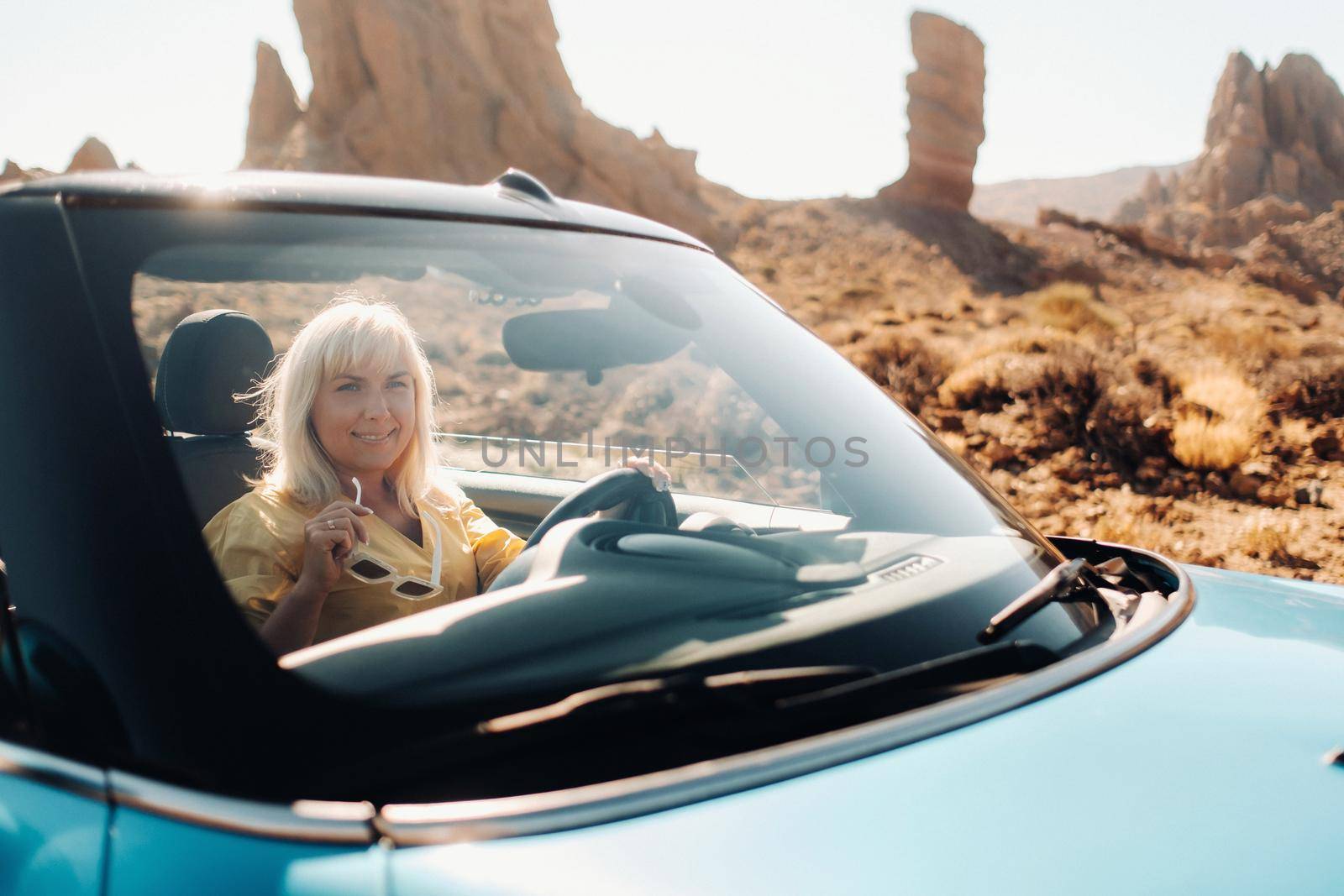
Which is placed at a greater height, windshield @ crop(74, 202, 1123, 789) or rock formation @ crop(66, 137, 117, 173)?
rock formation @ crop(66, 137, 117, 173)

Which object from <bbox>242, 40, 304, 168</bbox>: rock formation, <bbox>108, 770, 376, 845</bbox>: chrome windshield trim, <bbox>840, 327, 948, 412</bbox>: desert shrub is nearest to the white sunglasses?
<bbox>108, 770, 376, 845</bbox>: chrome windshield trim

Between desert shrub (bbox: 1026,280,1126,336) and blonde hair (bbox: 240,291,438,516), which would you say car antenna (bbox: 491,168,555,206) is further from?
desert shrub (bbox: 1026,280,1126,336)

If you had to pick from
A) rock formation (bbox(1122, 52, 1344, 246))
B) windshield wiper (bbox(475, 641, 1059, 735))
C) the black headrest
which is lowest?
windshield wiper (bbox(475, 641, 1059, 735))

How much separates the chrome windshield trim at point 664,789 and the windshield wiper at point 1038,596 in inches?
6.2

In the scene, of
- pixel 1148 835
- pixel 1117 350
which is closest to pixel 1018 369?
pixel 1117 350

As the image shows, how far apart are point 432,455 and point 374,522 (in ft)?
0.74

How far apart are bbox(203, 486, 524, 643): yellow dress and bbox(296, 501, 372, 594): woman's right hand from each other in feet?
0.31

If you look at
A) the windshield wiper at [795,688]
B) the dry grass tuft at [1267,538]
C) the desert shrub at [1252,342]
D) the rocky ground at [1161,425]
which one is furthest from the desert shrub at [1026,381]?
the windshield wiper at [795,688]

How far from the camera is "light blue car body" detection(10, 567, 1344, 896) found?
92cm

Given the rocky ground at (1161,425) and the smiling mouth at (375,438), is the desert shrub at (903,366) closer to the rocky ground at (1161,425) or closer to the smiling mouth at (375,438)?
the rocky ground at (1161,425)

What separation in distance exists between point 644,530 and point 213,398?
48.6 inches

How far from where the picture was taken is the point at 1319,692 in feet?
4.56

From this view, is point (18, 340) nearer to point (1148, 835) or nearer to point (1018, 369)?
point (1148, 835)

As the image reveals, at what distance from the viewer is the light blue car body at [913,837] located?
0.92 meters
